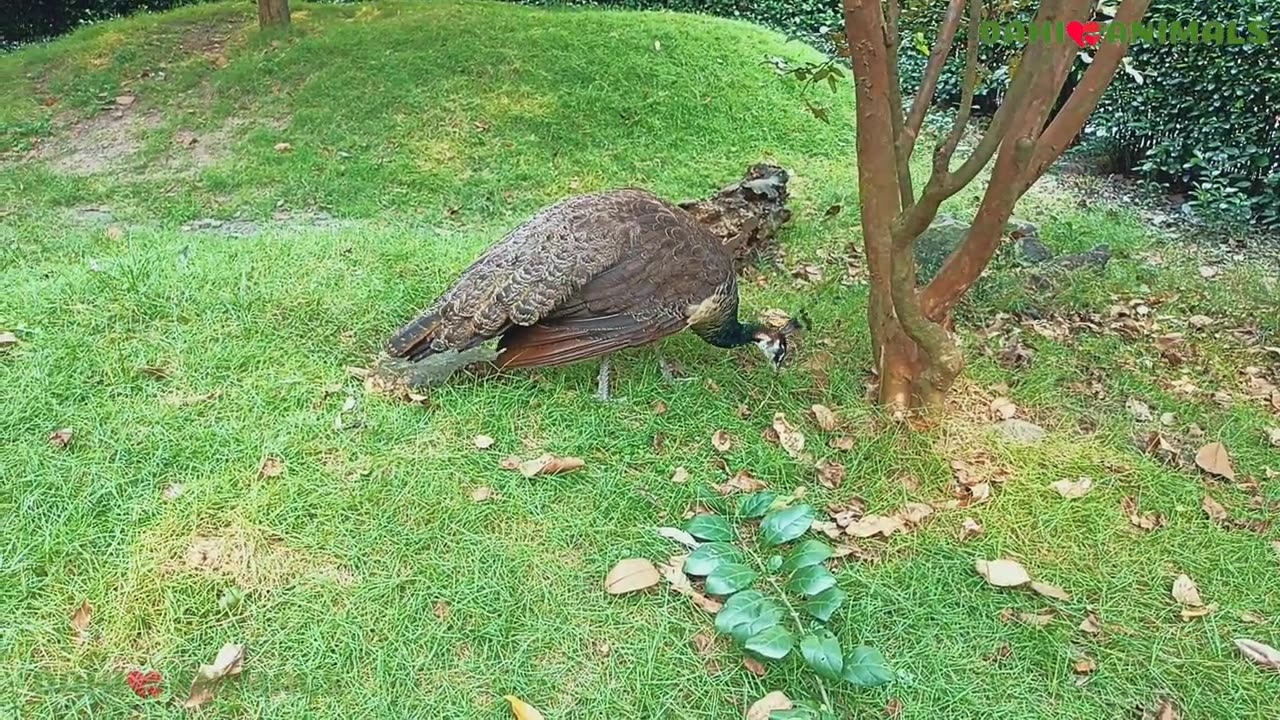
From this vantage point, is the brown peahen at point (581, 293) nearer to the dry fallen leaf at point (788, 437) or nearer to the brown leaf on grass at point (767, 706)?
the dry fallen leaf at point (788, 437)

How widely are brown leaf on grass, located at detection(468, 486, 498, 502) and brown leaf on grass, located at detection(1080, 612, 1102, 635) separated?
180 centimetres

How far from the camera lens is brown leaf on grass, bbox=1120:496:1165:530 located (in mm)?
2850

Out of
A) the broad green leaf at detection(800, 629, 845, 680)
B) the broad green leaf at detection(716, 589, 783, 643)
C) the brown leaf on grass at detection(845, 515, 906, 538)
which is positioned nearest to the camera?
the broad green leaf at detection(800, 629, 845, 680)

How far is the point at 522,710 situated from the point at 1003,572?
1.47 meters

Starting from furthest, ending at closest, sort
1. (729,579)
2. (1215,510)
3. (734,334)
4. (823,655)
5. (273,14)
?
(273,14) < (734,334) < (1215,510) < (729,579) < (823,655)

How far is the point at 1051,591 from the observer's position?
2566 millimetres

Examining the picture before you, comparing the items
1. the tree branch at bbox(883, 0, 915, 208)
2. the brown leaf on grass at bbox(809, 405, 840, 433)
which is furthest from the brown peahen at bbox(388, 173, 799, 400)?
the tree branch at bbox(883, 0, 915, 208)

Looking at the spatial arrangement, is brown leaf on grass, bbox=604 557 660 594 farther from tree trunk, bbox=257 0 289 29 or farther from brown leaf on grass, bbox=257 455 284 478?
tree trunk, bbox=257 0 289 29

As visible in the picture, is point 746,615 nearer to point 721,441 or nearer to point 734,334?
point 721,441

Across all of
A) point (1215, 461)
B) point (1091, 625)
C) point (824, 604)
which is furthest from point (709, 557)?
point (1215, 461)

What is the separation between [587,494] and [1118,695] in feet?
5.30

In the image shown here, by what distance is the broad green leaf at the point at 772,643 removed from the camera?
2195 mm

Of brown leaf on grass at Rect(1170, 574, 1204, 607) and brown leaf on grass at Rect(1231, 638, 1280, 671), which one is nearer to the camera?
brown leaf on grass at Rect(1231, 638, 1280, 671)

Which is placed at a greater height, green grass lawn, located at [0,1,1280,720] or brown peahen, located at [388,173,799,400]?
brown peahen, located at [388,173,799,400]
